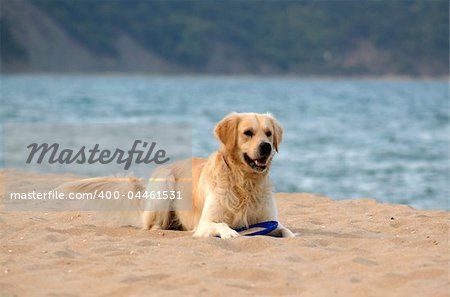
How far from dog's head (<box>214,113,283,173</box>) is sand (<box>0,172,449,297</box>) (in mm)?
701

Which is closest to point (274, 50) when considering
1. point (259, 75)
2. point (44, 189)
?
point (259, 75)

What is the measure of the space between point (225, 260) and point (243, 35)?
12342cm

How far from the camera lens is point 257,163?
6.74m

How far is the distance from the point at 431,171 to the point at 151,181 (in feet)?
36.3

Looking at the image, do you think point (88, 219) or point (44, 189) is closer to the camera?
point (88, 219)

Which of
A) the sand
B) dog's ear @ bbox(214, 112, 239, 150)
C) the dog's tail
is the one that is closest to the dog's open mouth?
dog's ear @ bbox(214, 112, 239, 150)

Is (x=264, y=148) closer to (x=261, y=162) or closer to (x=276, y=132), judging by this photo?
(x=261, y=162)

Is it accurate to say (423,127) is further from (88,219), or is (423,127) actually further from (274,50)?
(274,50)

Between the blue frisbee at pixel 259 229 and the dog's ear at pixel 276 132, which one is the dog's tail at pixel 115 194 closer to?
the blue frisbee at pixel 259 229

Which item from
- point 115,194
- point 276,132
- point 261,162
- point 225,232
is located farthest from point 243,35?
point 225,232

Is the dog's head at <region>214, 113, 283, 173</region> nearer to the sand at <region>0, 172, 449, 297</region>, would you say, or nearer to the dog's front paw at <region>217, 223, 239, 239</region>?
the dog's front paw at <region>217, 223, 239, 239</region>

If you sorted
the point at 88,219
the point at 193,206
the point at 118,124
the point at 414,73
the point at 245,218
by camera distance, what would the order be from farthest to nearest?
the point at 414,73 < the point at 118,124 < the point at 88,219 < the point at 193,206 < the point at 245,218

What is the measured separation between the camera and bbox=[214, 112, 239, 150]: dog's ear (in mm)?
6820

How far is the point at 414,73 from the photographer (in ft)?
407
